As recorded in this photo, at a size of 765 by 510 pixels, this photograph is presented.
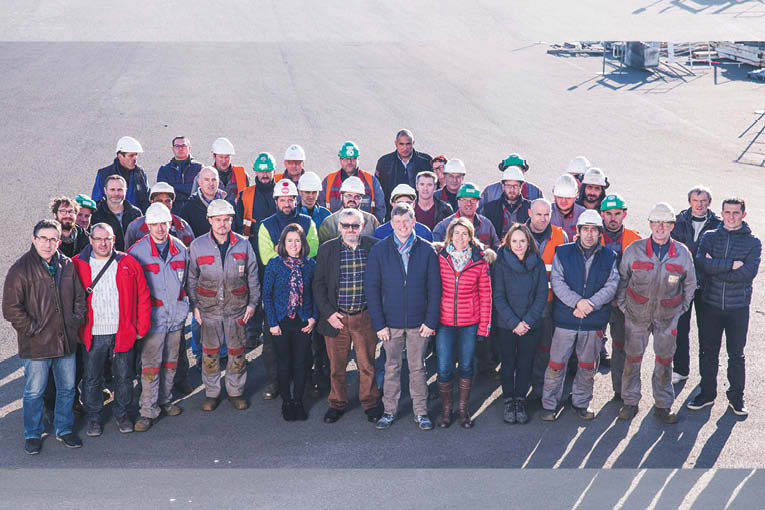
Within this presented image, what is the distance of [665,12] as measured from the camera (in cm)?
3347

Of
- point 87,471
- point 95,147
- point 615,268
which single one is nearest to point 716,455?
point 615,268

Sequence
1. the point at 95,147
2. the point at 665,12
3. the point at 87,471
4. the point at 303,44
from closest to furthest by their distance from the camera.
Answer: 1. the point at 87,471
2. the point at 95,147
3. the point at 303,44
4. the point at 665,12

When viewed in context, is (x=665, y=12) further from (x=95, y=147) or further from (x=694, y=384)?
(x=694, y=384)

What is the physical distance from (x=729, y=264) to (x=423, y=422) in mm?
3442

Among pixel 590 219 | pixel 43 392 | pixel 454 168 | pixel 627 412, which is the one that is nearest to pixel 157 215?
pixel 43 392

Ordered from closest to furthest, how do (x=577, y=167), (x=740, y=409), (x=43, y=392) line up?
1. (x=43, y=392)
2. (x=740, y=409)
3. (x=577, y=167)

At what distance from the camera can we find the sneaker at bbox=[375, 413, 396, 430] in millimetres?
7353

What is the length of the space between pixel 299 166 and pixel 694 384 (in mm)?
5470

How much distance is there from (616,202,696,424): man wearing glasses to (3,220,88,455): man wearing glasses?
528cm

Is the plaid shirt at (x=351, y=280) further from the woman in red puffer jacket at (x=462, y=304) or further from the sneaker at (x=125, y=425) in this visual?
the sneaker at (x=125, y=425)

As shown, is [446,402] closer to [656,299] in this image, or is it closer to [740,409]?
[656,299]

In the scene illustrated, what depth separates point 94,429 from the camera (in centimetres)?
714

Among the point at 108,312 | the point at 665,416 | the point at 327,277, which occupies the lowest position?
the point at 665,416

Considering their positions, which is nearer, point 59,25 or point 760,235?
point 760,235
